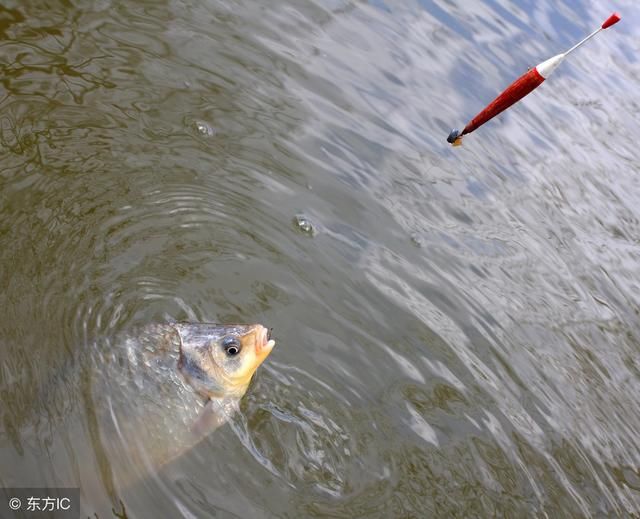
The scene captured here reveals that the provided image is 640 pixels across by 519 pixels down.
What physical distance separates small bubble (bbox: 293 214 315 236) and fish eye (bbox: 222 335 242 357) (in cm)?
146

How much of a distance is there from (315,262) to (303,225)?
342 mm

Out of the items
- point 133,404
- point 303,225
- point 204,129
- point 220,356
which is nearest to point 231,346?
point 220,356

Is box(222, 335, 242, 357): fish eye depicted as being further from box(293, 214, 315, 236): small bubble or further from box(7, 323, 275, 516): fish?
box(293, 214, 315, 236): small bubble

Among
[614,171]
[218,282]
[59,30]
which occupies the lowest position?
[59,30]

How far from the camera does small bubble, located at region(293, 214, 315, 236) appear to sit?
15.3 ft

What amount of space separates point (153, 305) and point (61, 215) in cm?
79

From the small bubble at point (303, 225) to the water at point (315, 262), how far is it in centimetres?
2

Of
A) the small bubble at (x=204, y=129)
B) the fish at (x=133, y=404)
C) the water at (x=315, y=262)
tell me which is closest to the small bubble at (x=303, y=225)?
the water at (x=315, y=262)

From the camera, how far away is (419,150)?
241 inches

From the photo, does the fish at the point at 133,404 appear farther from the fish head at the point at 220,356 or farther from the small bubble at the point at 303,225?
the small bubble at the point at 303,225

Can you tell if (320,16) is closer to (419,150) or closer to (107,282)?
(419,150)

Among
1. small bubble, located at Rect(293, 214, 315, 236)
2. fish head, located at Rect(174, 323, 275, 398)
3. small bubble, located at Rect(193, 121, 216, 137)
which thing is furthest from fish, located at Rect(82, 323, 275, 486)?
small bubble, located at Rect(193, 121, 216, 137)

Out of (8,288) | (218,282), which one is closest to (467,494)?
(218,282)

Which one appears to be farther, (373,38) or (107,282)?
(373,38)
